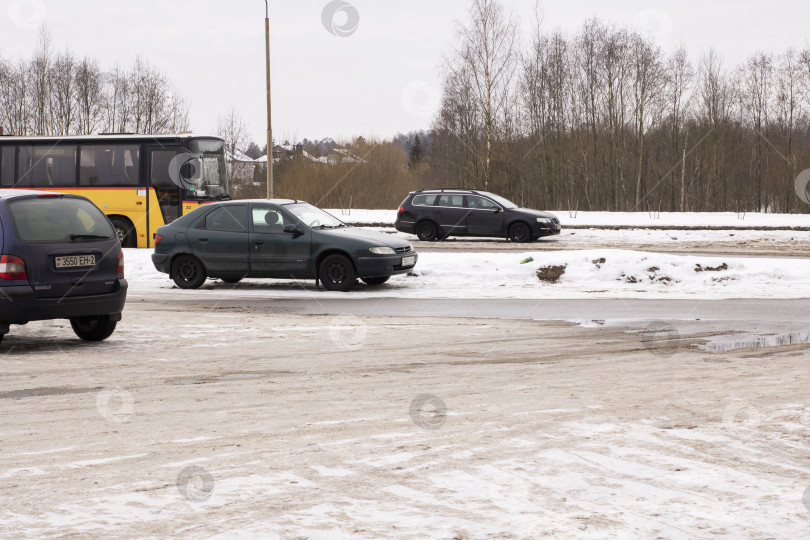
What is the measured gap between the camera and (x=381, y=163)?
234 feet

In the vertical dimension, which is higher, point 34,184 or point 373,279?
point 34,184

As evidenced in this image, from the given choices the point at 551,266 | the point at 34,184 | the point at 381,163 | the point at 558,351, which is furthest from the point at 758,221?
the point at 381,163

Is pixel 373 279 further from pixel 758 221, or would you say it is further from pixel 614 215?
pixel 614 215

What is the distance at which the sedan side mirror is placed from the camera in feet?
52.4

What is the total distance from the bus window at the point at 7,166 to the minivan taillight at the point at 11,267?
59.9 feet

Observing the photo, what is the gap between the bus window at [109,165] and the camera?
25031mm

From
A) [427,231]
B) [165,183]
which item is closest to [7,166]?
[165,183]

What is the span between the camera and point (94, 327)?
10602 mm

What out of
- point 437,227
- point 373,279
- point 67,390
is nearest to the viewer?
point 67,390

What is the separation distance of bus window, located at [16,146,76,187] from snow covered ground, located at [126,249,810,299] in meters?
8.38

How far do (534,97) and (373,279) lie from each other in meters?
47.3

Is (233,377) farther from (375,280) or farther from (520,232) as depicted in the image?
(520,232)

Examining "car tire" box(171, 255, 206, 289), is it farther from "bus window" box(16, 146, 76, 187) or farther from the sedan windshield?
"bus window" box(16, 146, 76, 187)

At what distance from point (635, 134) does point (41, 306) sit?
5769cm
